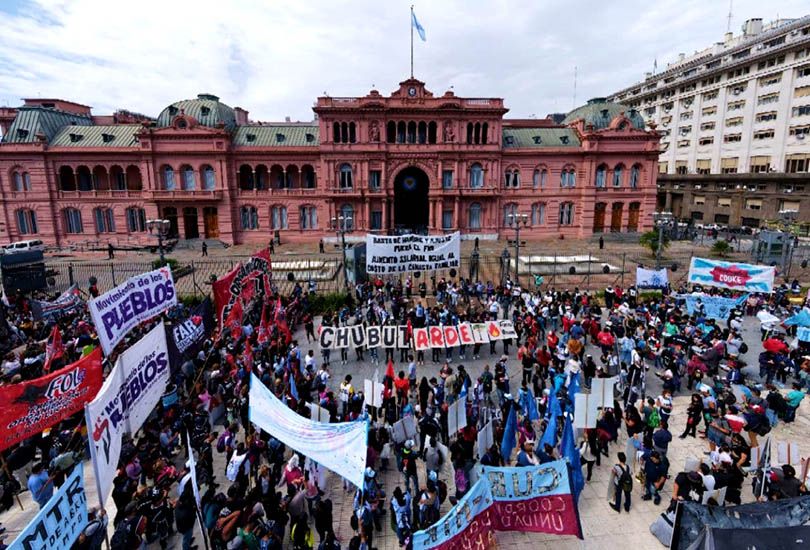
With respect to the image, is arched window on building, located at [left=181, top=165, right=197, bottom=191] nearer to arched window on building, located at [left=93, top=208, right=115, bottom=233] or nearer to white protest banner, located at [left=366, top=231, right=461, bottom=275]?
arched window on building, located at [left=93, top=208, right=115, bottom=233]

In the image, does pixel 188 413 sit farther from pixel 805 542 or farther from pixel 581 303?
pixel 581 303

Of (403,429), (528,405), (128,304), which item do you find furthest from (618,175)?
(128,304)

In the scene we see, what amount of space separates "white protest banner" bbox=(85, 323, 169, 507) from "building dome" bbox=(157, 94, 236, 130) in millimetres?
40017

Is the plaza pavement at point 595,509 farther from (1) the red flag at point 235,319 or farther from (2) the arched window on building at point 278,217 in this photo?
(2) the arched window on building at point 278,217

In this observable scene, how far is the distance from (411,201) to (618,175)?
888 inches

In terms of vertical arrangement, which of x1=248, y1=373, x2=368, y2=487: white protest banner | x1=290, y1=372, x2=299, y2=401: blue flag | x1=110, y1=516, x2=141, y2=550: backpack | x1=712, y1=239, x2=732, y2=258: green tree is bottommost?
x1=110, y1=516, x2=141, y2=550: backpack

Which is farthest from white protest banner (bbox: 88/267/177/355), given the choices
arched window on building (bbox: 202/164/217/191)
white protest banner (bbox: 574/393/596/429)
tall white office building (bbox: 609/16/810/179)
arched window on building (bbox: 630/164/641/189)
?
tall white office building (bbox: 609/16/810/179)

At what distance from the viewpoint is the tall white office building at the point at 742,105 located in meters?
49.3

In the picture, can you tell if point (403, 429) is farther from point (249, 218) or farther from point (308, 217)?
point (249, 218)

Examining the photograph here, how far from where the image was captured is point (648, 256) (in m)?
37.2

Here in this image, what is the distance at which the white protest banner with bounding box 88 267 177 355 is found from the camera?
33.0 feet

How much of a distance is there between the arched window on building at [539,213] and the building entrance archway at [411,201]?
38.0ft

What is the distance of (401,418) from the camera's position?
11.7 metres

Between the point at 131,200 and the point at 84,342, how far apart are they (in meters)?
34.5
